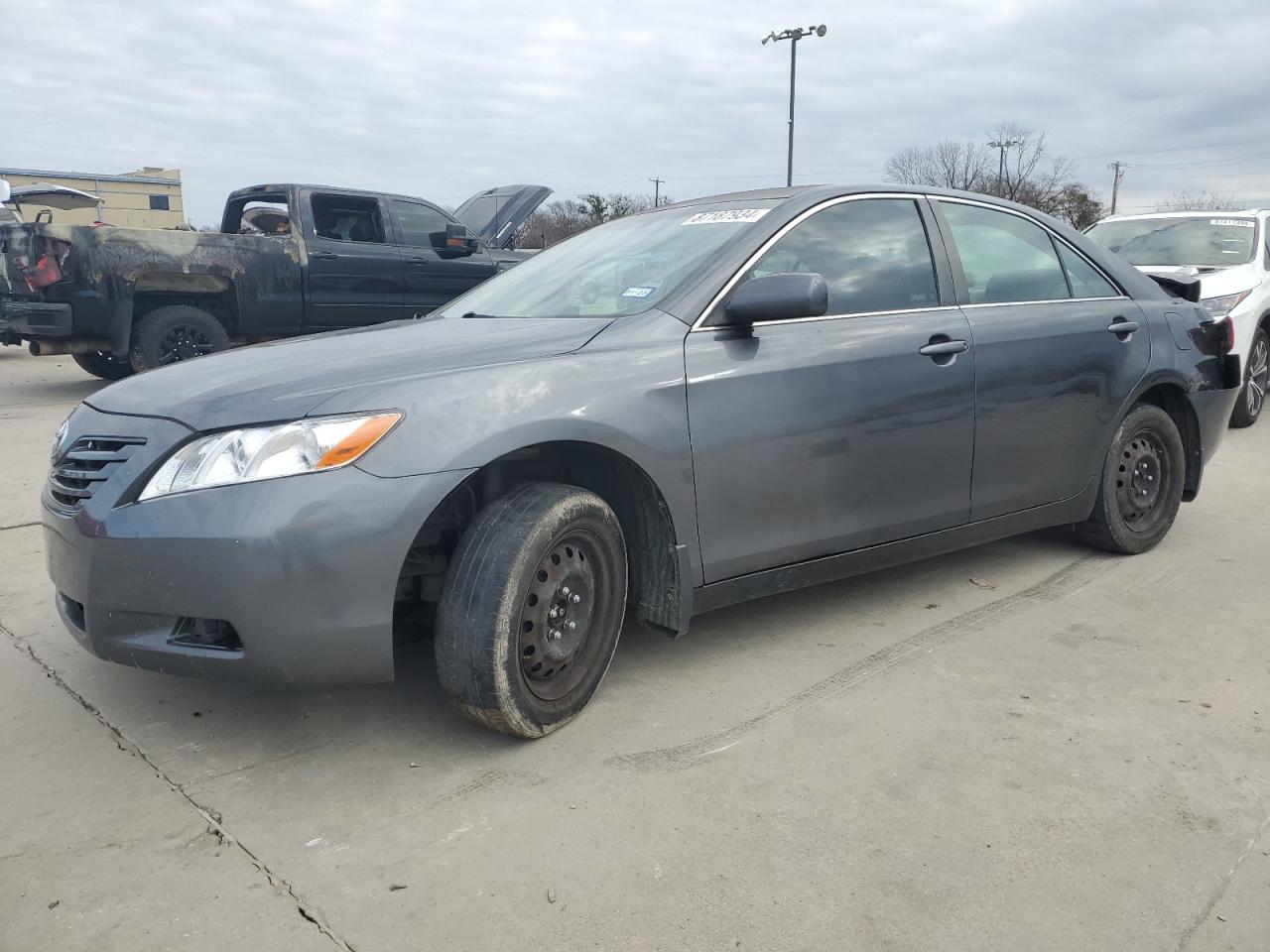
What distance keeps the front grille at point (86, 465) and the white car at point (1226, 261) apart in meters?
7.65

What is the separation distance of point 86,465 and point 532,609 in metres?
1.23

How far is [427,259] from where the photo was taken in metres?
10.0

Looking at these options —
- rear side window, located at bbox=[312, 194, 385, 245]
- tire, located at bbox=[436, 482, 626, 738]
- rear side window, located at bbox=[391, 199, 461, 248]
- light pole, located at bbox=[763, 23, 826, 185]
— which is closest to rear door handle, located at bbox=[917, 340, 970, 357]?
tire, located at bbox=[436, 482, 626, 738]

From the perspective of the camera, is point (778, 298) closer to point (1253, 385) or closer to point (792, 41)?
point (1253, 385)

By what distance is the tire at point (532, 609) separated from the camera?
2.58 metres

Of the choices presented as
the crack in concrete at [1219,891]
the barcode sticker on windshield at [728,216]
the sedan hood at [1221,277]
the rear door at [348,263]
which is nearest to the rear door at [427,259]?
the rear door at [348,263]

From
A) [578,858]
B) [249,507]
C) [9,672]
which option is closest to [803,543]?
[578,858]

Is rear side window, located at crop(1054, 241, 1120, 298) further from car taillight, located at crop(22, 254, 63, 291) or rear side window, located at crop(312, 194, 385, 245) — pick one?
car taillight, located at crop(22, 254, 63, 291)

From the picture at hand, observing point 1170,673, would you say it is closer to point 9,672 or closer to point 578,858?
point 578,858

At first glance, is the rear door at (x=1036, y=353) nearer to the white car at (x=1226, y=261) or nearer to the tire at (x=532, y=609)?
the tire at (x=532, y=609)

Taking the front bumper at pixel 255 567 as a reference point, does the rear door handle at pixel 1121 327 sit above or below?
above

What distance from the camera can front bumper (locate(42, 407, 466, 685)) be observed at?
93.0 inches

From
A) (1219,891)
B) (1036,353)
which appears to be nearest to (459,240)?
(1036,353)

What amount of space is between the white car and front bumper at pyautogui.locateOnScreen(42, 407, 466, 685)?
7.35 metres
